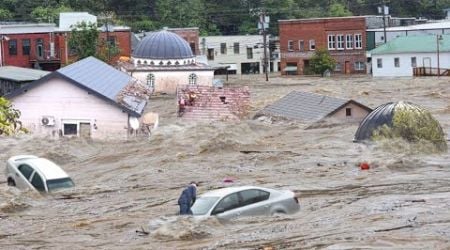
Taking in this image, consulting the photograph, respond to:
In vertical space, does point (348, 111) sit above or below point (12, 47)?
below

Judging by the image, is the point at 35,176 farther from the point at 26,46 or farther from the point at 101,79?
the point at 26,46

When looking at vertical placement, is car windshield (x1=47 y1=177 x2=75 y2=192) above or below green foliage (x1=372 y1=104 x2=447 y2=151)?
below

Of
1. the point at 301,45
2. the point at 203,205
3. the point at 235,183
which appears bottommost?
the point at 235,183

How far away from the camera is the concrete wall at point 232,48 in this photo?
93.9 m

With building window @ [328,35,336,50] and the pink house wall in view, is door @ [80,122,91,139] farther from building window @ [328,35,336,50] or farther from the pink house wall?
building window @ [328,35,336,50]

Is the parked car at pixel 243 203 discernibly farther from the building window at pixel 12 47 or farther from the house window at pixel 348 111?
the building window at pixel 12 47

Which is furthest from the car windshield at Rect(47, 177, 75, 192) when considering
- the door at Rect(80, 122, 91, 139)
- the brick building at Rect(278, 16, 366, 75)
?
the brick building at Rect(278, 16, 366, 75)

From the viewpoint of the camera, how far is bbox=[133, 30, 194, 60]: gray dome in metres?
68.2

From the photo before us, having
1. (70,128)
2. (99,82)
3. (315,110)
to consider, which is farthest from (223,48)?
(70,128)

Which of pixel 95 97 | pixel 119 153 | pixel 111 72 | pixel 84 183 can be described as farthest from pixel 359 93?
pixel 84 183

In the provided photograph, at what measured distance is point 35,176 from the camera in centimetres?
2647

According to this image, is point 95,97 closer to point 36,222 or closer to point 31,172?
point 31,172

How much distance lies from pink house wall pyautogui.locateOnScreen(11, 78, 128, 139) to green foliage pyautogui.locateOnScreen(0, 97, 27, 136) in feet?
1.93

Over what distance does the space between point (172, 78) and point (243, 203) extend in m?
47.4
